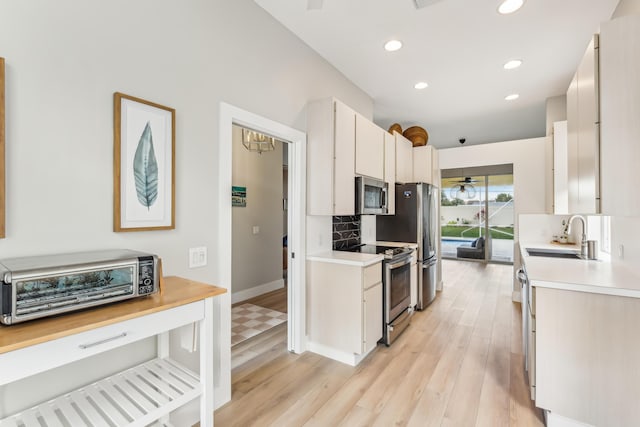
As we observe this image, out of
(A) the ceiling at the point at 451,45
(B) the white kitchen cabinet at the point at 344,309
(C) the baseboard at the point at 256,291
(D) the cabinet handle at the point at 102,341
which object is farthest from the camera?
(C) the baseboard at the point at 256,291

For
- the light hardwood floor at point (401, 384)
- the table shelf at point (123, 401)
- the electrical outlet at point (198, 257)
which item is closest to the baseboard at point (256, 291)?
the light hardwood floor at point (401, 384)

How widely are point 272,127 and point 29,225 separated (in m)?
1.64

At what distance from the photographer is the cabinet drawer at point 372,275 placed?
8.65ft

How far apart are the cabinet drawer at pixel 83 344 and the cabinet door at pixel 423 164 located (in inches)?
157

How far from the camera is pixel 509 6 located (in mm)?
2303

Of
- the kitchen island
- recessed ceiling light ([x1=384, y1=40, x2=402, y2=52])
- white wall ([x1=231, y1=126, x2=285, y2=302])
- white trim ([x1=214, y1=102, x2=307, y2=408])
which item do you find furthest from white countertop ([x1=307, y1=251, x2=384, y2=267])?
recessed ceiling light ([x1=384, y1=40, x2=402, y2=52])

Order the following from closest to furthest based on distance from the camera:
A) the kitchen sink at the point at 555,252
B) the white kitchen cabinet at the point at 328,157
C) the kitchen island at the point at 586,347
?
the kitchen island at the point at 586,347 < the white kitchen cabinet at the point at 328,157 < the kitchen sink at the point at 555,252

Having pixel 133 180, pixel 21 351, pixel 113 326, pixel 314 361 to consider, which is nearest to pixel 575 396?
pixel 314 361

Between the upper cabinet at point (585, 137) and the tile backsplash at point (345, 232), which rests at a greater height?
the upper cabinet at point (585, 137)

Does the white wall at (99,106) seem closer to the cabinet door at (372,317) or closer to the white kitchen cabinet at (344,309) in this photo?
the white kitchen cabinet at (344,309)

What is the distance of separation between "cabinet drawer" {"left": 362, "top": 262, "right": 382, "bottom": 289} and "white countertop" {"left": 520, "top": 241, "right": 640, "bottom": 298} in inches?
46.1

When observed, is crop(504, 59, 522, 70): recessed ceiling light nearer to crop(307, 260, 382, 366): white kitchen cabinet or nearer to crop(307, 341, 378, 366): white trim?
crop(307, 260, 382, 366): white kitchen cabinet

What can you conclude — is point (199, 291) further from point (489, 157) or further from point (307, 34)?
point (489, 157)

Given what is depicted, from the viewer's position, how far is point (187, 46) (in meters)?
1.83
